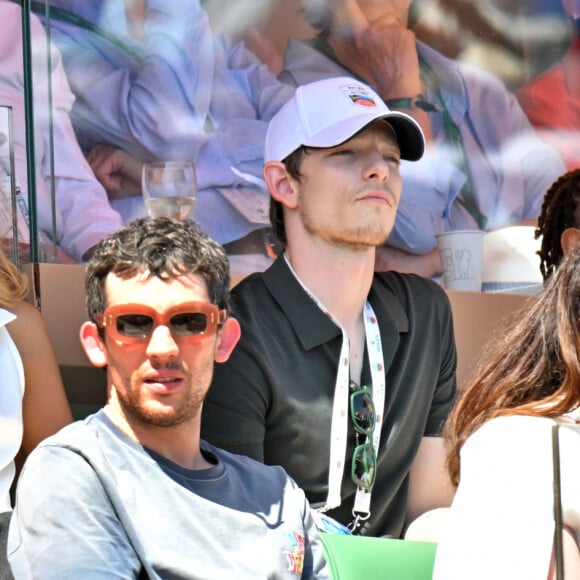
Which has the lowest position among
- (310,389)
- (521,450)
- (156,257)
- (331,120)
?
(310,389)

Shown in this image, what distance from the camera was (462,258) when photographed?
3408 millimetres

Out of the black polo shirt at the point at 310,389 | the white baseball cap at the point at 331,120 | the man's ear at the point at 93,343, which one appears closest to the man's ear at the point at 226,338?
the man's ear at the point at 93,343

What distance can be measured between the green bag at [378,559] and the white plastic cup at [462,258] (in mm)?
1435

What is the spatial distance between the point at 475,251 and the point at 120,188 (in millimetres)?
1048

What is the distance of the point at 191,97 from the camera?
3.22 meters

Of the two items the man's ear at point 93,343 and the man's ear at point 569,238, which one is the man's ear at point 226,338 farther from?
the man's ear at point 569,238

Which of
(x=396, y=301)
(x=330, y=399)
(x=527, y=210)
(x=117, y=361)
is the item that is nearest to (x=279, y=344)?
(x=330, y=399)

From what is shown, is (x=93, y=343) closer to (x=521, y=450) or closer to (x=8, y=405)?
(x=8, y=405)

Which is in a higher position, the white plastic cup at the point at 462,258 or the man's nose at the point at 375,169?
the man's nose at the point at 375,169

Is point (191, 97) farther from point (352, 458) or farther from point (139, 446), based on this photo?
point (139, 446)

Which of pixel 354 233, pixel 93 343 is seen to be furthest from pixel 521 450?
pixel 354 233

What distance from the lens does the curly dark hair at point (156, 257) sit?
79.4 inches

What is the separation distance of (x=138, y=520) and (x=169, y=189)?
1334 millimetres

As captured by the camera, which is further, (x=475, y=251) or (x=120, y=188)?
(x=475, y=251)
